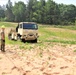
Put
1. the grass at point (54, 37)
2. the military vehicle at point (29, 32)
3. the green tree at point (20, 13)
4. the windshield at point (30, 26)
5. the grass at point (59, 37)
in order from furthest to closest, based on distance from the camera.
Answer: the green tree at point (20, 13) < the grass at point (59, 37) < the windshield at point (30, 26) < the military vehicle at point (29, 32) < the grass at point (54, 37)

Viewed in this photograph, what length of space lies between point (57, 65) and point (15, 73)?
8.18 feet

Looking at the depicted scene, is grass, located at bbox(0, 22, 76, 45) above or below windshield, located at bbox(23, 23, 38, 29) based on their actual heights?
below

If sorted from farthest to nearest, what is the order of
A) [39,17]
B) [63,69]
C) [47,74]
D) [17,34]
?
[39,17]
[17,34]
[63,69]
[47,74]

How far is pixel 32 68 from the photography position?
38.1ft

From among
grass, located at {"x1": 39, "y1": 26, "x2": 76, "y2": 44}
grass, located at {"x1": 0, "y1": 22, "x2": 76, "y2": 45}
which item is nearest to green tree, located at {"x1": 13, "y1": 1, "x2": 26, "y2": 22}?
grass, located at {"x1": 0, "y1": 22, "x2": 76, "y2": 45}

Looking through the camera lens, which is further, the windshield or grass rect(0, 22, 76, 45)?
the windshield

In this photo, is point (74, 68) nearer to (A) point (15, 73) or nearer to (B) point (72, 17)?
(A) point (15, 73)

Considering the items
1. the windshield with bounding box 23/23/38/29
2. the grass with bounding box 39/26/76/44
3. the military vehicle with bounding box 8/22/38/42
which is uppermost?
the windshield with bounding box 23/23/38/29

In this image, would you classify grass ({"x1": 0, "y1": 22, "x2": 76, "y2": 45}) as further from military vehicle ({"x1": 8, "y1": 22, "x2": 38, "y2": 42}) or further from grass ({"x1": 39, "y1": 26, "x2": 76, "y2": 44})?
military vehicle ({"x1": 8, "y1": 22, "x2": 38, "y2": 42})

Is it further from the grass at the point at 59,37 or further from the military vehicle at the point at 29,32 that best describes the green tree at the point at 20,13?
the military vehicle at the point at 29,32

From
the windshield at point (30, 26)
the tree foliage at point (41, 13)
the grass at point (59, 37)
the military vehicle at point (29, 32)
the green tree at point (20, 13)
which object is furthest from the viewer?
the green tree at point (20, 13)

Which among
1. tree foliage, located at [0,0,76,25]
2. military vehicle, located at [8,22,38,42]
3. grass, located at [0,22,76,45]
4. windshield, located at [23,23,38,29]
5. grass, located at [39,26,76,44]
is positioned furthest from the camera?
tree foliage, located at [0,0,76,25]

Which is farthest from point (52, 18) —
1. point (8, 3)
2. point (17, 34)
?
point (17, 34)

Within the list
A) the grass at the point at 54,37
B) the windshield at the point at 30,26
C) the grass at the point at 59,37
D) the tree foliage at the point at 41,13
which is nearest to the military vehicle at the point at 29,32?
the windshield at the point at 30,26
